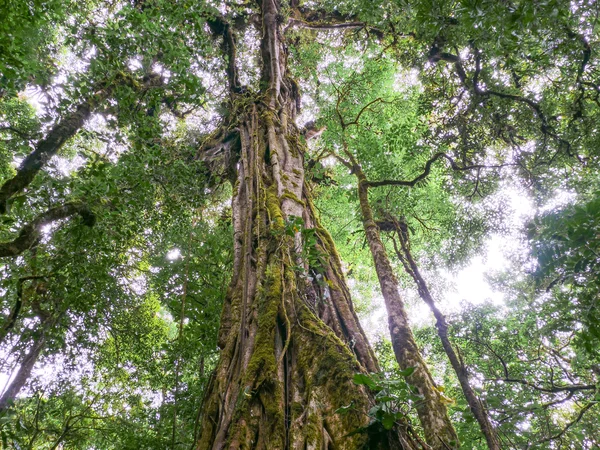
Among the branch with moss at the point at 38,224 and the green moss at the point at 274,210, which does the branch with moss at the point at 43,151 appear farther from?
the green moss at the point at 274,210

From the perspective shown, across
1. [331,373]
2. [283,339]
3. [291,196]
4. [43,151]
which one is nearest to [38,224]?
[43,151]

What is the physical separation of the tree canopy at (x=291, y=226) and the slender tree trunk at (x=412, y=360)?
20mm

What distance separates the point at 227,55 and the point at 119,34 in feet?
11.5

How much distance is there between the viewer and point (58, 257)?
4156mm

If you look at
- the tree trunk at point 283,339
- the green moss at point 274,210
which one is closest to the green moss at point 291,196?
the tree trunk at point 283,339

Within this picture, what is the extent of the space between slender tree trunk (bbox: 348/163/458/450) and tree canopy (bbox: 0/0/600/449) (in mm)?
20

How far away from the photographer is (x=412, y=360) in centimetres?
319

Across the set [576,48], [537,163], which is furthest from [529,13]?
[537,163]

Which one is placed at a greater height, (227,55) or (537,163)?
(227,55)

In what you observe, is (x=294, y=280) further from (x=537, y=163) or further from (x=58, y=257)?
(x=537, y=163)

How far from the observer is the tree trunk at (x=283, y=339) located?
202cm

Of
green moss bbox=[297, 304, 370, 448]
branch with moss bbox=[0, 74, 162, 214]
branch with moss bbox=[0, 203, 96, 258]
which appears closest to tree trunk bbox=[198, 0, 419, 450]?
green moss bbox=[297, 304, 370, 448]

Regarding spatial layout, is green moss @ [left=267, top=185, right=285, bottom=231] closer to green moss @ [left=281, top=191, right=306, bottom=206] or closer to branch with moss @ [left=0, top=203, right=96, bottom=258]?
green moss @ [left=281, top=191, right=306, bottom=206]

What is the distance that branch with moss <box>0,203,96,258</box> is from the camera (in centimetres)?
335
